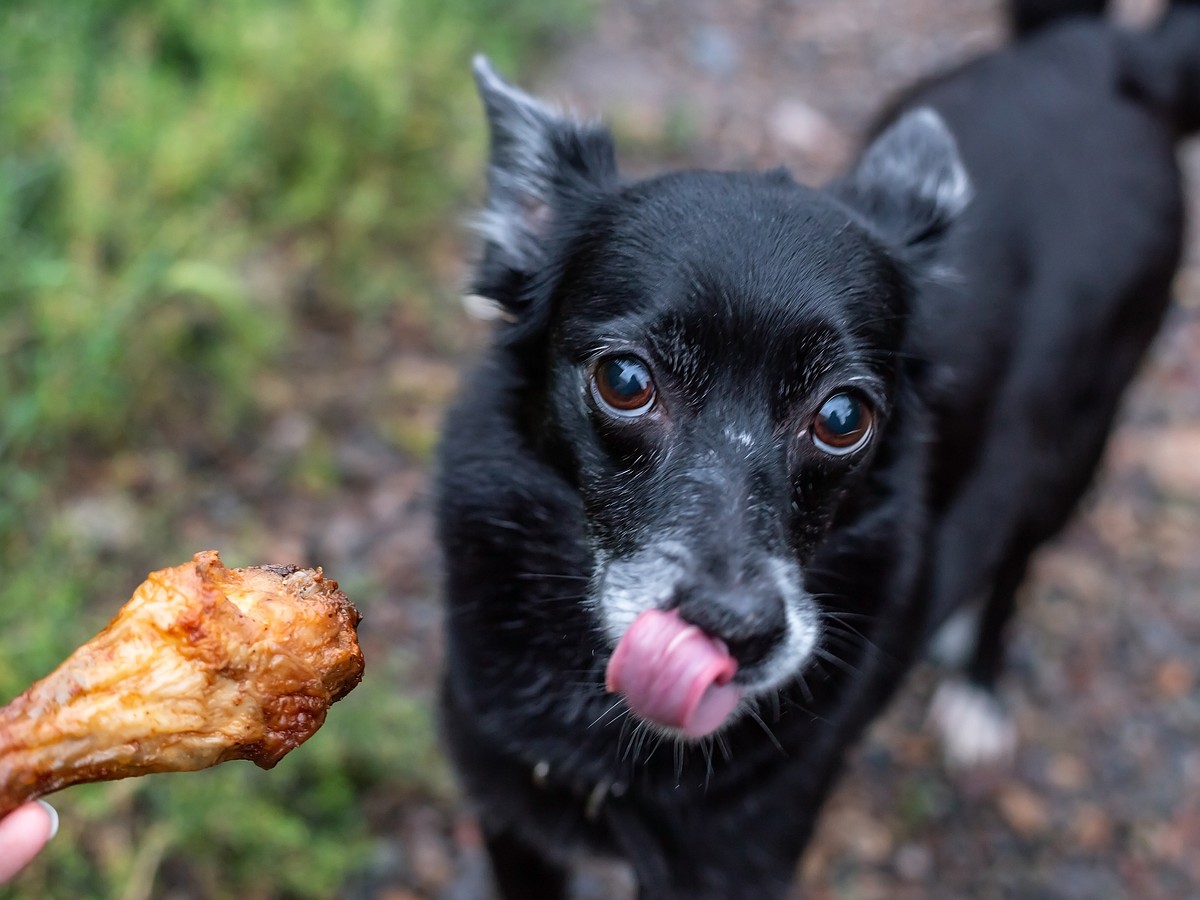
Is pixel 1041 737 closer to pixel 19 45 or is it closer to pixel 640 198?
pixel 640 198

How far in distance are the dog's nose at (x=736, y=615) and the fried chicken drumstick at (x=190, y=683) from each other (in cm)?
56

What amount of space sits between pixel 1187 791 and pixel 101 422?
12.5 ft

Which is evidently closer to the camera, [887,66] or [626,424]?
[626,424]

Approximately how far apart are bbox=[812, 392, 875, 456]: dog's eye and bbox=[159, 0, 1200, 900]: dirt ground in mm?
1094

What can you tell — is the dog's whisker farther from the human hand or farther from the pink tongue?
the human hand

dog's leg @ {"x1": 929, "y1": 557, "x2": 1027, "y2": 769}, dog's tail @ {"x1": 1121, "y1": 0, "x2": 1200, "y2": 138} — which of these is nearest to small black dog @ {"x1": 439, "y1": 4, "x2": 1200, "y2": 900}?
dog's tail @ {"x1": 1121, "y1": 0, "x2": 1200, "y2": 138}

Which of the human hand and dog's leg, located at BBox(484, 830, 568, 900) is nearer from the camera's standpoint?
the human hand

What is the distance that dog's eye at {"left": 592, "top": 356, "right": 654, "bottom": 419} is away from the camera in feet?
6.66

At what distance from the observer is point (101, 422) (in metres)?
3.51

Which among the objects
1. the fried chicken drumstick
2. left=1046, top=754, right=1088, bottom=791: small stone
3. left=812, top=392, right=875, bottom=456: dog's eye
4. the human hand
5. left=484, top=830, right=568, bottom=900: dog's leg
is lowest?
left=1046, top=754, right=1088, bottom=791: small stone

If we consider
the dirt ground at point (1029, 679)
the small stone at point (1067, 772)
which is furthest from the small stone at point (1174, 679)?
the small stone at point (1067, 772)

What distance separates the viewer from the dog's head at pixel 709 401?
1.76 m

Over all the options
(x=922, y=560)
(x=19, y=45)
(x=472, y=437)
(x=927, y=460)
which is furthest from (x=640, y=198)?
(x=19, y=45)

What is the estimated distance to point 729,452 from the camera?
6.43ft
